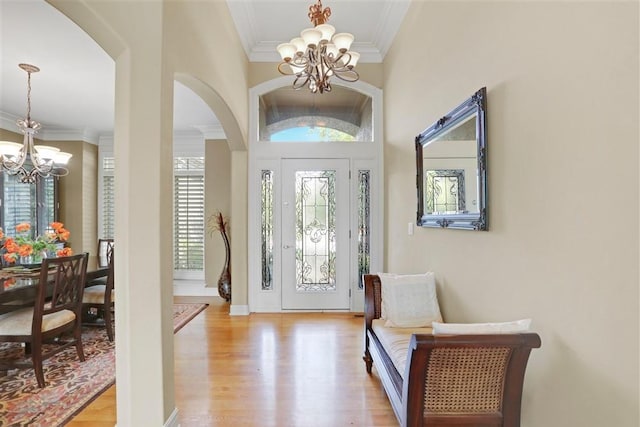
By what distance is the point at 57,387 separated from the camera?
103 inches

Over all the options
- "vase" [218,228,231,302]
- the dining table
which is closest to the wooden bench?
the dining table

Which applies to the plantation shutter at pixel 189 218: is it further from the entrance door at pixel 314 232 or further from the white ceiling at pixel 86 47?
the entrance door at pixel 314 232

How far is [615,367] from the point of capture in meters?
1.18

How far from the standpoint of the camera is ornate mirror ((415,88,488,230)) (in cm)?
201

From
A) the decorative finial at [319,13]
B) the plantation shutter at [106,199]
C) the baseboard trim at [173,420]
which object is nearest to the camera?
the baseboard trim at [173,420]

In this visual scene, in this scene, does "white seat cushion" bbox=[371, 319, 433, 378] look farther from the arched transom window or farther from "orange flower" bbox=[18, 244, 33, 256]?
"orange flower" bbox=[18, 244, 33, 256]

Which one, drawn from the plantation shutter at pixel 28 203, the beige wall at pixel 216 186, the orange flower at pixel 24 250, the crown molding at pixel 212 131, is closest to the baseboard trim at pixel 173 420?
the orange flower at pixel 24 250

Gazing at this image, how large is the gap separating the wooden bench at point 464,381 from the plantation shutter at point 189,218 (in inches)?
211

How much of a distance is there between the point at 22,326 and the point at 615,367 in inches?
154

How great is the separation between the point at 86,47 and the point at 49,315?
2.60m

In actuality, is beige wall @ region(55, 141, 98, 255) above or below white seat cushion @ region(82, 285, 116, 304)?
above

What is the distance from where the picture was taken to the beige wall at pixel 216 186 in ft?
19.5

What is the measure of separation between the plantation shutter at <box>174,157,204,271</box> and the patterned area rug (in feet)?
9.03

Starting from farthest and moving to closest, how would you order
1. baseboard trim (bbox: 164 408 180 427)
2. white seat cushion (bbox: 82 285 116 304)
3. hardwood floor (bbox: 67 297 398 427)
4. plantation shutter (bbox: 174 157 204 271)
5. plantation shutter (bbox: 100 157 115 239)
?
plantation shutter (bbox: 100 157 115 239)
plantation shutter (bbox: 174 157 204 271)
white seat cushion (bbox: 82 285 116 304)
hardwood floor (bbox: 67 297 398 427)
baseboard trim (bbox: 164 408 180 427)
